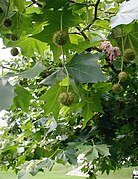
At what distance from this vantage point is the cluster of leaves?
2.14 feet

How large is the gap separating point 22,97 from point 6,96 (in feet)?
0.68

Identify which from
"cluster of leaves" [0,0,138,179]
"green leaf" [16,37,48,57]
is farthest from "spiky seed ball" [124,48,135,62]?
"green leaf" [16,37,48,57]

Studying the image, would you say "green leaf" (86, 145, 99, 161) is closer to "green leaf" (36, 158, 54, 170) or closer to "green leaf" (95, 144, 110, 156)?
"green leaf" (95, 144, 110, 156)

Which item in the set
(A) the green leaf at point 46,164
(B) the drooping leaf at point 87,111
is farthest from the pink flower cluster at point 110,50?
(A) the green leaf at point 46,164

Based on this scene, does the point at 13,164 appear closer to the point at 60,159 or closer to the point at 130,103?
the point at 60,159

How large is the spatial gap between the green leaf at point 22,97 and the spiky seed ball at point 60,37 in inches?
5.6

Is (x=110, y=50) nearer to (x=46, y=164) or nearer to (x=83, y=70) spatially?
(x=83, y=70)

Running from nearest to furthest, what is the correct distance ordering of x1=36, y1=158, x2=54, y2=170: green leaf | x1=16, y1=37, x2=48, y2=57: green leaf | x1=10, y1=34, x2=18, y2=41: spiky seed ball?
1. x1=10, y1=34, x2=18, y2=41: spiky seed ball
2. x1=16, y1=37, x2=48, y2=57: green leaf
3. x1=36, y1=158, x2=54, y2=170: green leaf

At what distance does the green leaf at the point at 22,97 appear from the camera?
0.76m

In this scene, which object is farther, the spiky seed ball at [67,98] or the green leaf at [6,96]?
the spiky seed ball at [67,98]

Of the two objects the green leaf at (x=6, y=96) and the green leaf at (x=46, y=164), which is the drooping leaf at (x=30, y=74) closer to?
the green leaf at (x=6, y=96)

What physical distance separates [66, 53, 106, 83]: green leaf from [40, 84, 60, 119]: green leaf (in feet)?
0.25

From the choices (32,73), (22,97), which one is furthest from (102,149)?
(32,73)

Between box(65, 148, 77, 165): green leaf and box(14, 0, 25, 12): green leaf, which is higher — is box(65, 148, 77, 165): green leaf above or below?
below
